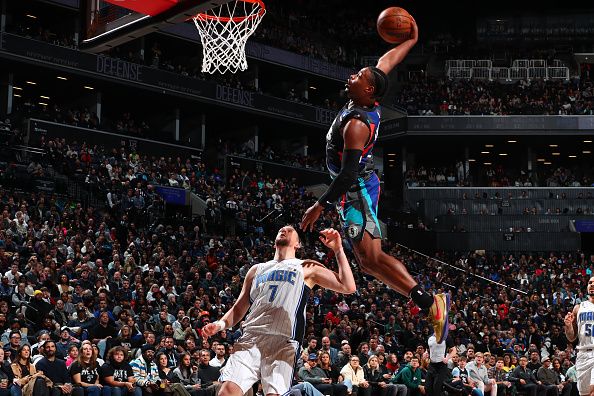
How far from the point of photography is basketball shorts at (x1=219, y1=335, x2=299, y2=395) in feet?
21.4

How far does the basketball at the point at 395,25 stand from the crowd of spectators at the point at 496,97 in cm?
3385

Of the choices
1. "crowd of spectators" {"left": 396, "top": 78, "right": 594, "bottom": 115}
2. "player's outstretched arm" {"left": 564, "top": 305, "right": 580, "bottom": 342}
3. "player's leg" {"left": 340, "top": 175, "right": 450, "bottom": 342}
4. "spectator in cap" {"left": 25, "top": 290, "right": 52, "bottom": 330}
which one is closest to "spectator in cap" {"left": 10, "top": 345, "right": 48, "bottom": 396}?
"spectator in cap" {"left": 25, "top": 290, "right": 52, "bottom": 330}

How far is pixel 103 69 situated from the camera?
1260 inches

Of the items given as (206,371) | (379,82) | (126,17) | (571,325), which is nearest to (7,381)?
(206,371)

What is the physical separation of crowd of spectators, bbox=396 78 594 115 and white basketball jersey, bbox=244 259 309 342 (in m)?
34.3

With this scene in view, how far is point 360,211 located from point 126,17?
150 inches

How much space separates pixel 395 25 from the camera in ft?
22.4

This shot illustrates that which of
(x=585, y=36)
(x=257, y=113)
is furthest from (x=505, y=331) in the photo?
(x=585, y=36)

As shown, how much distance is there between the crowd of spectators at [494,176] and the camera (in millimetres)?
40781

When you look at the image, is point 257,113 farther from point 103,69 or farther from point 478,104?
point 478,104

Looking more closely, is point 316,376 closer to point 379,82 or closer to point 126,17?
point 126,17

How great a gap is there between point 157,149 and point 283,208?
6.26 metres

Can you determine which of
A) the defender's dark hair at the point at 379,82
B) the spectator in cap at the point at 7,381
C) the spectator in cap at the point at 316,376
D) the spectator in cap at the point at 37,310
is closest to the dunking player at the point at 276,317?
the defender's dark hair at the point at 379,82

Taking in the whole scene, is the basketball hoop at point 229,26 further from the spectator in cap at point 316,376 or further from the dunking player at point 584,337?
the dunking player at point 584,337
